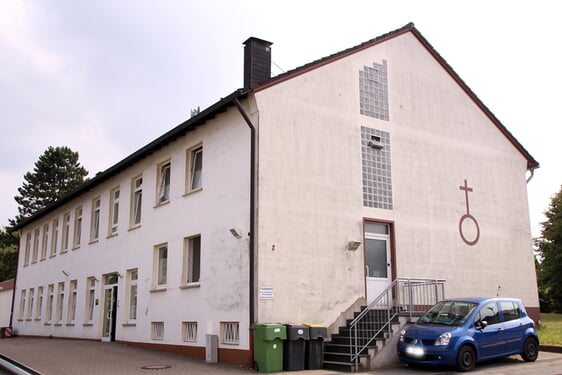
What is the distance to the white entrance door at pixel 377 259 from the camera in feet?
51.4

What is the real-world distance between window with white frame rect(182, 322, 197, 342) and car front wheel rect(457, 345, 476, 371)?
280 inches

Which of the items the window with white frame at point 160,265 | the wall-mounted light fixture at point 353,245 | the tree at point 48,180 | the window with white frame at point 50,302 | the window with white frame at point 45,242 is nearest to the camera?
the wall-mounted light fixture at point 353,245

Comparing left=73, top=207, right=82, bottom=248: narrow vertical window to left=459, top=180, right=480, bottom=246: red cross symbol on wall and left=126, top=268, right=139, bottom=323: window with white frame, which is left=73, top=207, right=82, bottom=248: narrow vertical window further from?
left=459, top=180, right=480, bottom=246: red cross symbol on wall

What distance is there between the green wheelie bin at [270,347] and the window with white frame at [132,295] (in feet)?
26.7

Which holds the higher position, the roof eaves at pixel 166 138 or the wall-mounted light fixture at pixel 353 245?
the roof eaves at pixel 166 138

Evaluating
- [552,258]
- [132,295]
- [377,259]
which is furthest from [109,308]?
[552,258]

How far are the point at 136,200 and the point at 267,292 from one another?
30.1 ft

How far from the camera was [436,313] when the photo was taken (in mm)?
13031

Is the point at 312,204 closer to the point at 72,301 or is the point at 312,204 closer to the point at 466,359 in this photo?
the point at 466,359

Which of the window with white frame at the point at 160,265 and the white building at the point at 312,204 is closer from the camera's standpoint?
the white building at the point at 312,204

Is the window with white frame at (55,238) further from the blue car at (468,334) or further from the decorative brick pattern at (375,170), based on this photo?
the blue car at (468,334)

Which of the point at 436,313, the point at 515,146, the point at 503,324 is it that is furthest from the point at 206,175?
the point at 515,146

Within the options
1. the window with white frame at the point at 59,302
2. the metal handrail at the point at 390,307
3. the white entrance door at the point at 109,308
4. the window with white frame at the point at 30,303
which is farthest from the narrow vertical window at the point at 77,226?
the metal handrail at the point at 390,307

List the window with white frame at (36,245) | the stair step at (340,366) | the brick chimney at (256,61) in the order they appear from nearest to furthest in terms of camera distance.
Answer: the stair step at (340,366), the brick chimney at (256,61), the window with white frame at (36,245)
